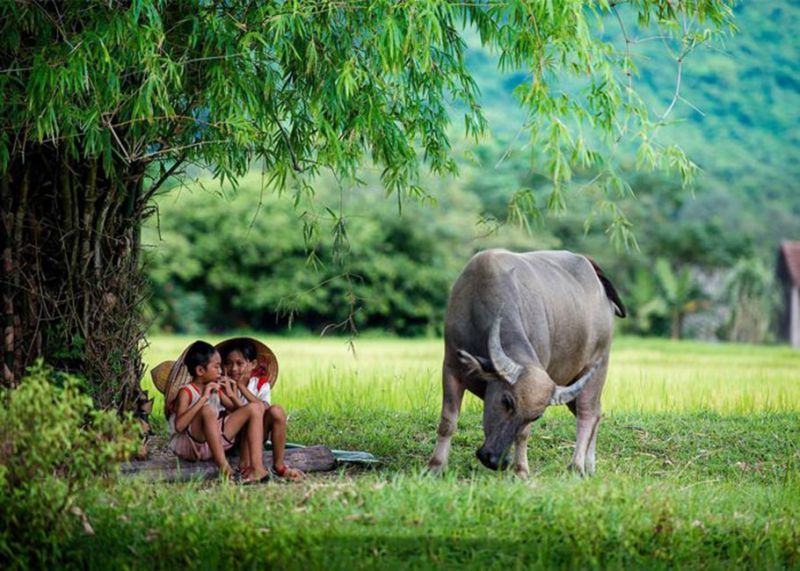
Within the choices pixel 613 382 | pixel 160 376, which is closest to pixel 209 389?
pixel 160 376

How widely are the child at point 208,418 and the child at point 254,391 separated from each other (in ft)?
0.23

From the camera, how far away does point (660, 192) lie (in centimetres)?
3475

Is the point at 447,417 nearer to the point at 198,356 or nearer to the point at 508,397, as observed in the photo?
the point at 508,397

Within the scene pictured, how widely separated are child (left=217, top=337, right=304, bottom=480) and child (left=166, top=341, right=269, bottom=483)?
0.23ft

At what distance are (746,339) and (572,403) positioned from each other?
2266 centimetres

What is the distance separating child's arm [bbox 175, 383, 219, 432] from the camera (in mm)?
6562

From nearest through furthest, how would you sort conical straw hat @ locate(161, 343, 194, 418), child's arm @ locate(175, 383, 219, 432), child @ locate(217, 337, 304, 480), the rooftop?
child's arm @ locate(175, 383, 219, 432) → child @ locate(217, 337, 304, 480) → conical straw hat @ locate(161, 343, 194, 418) → the rooftop

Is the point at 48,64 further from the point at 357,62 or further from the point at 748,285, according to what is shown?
the point at 748,285

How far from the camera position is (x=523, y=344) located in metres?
6.95

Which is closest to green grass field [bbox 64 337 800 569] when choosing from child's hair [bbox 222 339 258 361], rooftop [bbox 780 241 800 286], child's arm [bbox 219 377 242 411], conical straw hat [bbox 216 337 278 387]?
child's arm [bbox 219 377 242 411]

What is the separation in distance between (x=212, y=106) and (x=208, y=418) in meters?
1.75

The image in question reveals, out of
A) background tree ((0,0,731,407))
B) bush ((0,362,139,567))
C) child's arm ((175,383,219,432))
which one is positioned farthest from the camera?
child's arm ((175,383,219,432))

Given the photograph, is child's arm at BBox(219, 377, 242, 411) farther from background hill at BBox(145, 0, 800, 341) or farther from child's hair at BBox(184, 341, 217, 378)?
background hill at BBox(145, 0, 800, 341)

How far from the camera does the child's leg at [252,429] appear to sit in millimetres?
6645
